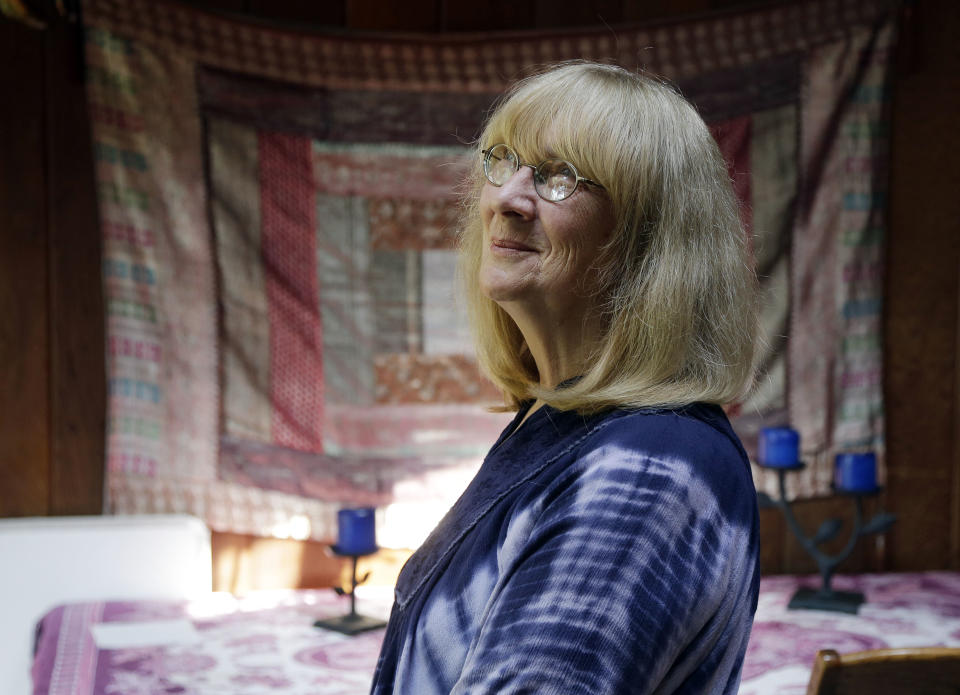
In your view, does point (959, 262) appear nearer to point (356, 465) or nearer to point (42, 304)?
point (356, 465)

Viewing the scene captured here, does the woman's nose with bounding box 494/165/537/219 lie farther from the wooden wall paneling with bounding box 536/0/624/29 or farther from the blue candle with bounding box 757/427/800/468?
the wooden wall paneling with bounding box 536/0/624/29

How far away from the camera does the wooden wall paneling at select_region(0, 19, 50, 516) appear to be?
1926mm

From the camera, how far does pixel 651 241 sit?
67cm

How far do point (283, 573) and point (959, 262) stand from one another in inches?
65.1

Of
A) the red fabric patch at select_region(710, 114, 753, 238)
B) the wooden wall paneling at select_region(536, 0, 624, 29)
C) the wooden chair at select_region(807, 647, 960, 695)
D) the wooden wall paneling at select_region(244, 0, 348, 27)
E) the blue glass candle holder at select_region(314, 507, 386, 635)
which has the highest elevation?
the wooden wall paneling at select_region(536, 0, 624, 29)

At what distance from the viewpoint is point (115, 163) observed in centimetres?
192

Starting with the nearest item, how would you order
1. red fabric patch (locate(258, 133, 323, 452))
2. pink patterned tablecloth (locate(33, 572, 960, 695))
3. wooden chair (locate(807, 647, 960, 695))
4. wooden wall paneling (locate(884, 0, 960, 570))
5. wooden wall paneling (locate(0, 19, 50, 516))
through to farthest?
wooden chair (locate(807, 647, 960, 695))
pink patterned tablecloth (locate(33, 572, 960, 695))
wooden wall paneling (locate(0, 19, 50, 516))
red fabric patch (locate(258, 133, 323, 452))
wooden wall paneling (locate(884, 0, 960, 570))

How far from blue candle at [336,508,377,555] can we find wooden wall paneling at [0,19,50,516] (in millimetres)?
662

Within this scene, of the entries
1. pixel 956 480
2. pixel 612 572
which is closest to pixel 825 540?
pixel 956 480

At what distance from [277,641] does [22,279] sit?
91 cm

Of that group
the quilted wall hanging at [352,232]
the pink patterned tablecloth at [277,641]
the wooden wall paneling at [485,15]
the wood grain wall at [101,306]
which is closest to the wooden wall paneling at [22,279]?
the wood grain wall at [101,306]

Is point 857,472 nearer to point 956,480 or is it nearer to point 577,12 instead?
point 956,480

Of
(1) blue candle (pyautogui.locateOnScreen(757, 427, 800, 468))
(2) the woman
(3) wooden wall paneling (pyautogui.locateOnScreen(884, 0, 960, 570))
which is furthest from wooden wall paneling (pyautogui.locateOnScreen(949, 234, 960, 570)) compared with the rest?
(2) the woman

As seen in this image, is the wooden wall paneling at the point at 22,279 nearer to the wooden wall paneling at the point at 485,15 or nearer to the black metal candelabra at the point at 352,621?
the black metal candelabra at the point at 352,621
